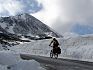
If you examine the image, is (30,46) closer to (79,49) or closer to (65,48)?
(65,48)

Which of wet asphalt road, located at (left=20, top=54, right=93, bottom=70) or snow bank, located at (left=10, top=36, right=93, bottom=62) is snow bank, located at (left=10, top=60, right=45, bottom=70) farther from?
snow bank, located at (left=10, top=36, right=93, bottom=62)

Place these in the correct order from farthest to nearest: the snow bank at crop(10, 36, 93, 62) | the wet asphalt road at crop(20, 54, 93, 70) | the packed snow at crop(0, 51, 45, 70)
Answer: the snow bank at crop(10, 36, 93, 62) < the wet asphalt road at crop(20, 54, 93, 70) < the packed snow at crop(0, 51, 45, 70)

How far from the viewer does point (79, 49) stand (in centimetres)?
3366

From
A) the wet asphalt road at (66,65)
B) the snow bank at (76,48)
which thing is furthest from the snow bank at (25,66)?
the snow bank at (76,48)

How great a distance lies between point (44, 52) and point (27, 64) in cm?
3077

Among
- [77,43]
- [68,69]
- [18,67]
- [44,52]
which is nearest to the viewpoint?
[18,67]

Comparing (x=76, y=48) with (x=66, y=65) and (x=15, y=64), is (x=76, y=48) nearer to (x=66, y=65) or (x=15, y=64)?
(x=66, y=65)

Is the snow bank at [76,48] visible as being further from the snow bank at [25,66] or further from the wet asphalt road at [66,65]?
the snow bank at [25,66]

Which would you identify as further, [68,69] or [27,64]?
[68,69]

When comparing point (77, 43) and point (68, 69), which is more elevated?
point (77, 43)

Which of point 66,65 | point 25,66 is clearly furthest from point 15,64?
point 66,65

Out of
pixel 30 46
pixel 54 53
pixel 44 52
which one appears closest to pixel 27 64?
pixel 54 53

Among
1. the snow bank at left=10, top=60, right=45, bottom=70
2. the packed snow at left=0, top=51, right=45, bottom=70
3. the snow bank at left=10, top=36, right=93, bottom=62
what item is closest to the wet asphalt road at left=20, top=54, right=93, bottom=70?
the packed snow at left=0, top=51, right=45, bottom=70

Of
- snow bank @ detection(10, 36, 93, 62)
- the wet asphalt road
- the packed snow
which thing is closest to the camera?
the packed snow
